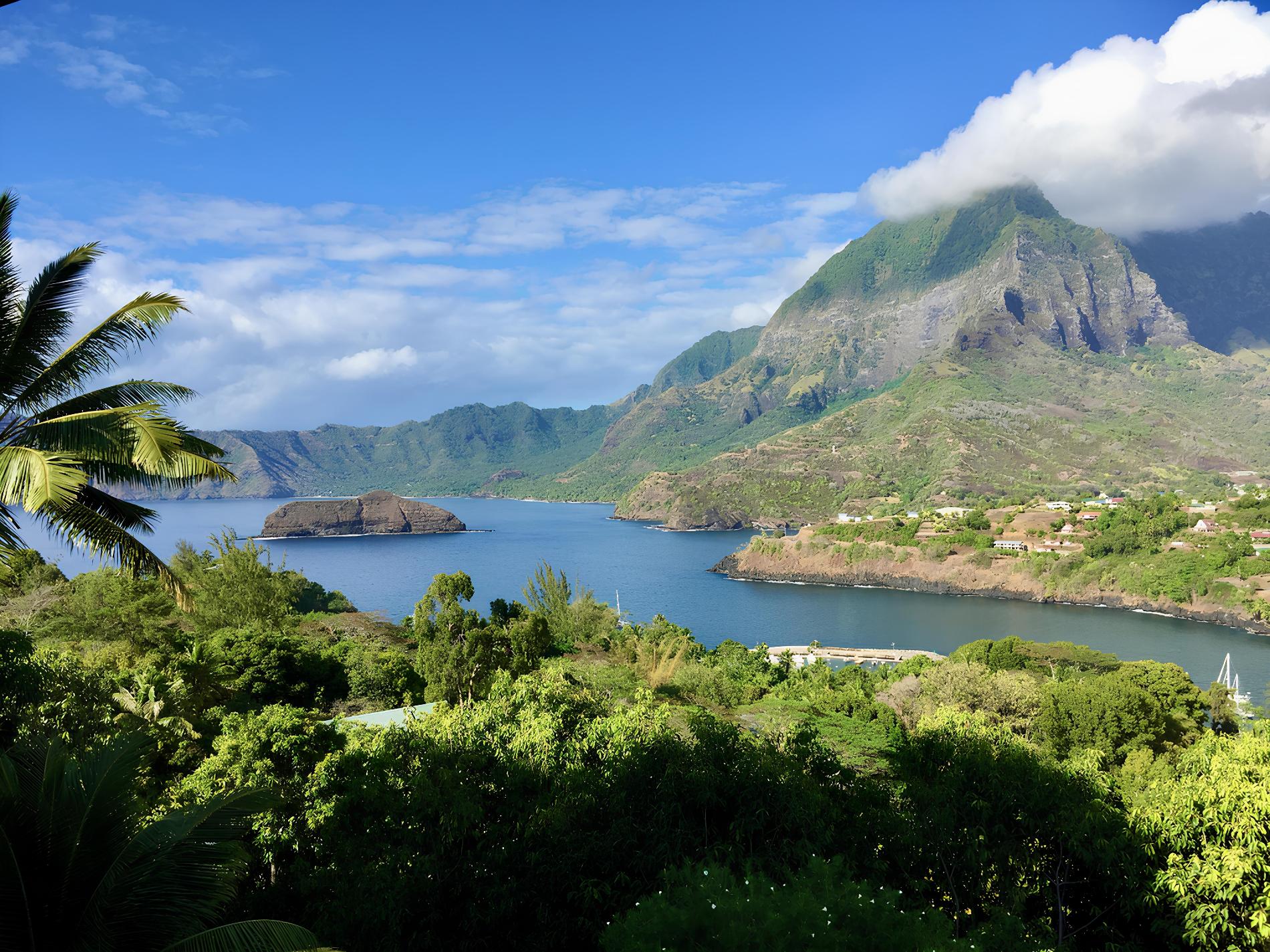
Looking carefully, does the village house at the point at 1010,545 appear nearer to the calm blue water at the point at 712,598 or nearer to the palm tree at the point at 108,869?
the calm blue water at the point at 712,598

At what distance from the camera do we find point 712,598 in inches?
2689

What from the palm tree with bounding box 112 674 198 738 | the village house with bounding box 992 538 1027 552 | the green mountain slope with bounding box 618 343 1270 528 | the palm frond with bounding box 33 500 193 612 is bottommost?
the village house with bounding box 992 538 1027 552

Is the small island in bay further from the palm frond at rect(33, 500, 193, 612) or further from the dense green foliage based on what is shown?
the palm frond at rect(33, 500, 193, 612)

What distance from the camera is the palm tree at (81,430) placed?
4457mm

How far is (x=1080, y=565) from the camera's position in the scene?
67.6 m

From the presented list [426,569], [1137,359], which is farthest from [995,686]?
[1137,359]

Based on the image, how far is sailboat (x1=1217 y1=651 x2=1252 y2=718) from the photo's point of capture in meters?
29.6

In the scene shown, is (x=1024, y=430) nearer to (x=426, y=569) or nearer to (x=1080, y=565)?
(x=1080, y=565)

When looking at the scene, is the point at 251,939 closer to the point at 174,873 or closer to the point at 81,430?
the point at 174,873

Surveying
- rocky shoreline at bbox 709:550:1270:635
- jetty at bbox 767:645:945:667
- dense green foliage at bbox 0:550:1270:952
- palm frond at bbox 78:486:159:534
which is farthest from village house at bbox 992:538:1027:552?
palm frond at bbox 78:486:159:534

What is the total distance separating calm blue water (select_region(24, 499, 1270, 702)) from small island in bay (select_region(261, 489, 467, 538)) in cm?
546

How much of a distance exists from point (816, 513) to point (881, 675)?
9170cm

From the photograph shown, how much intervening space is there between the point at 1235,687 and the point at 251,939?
153 feet

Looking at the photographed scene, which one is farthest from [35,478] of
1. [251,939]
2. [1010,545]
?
[1010,545]
